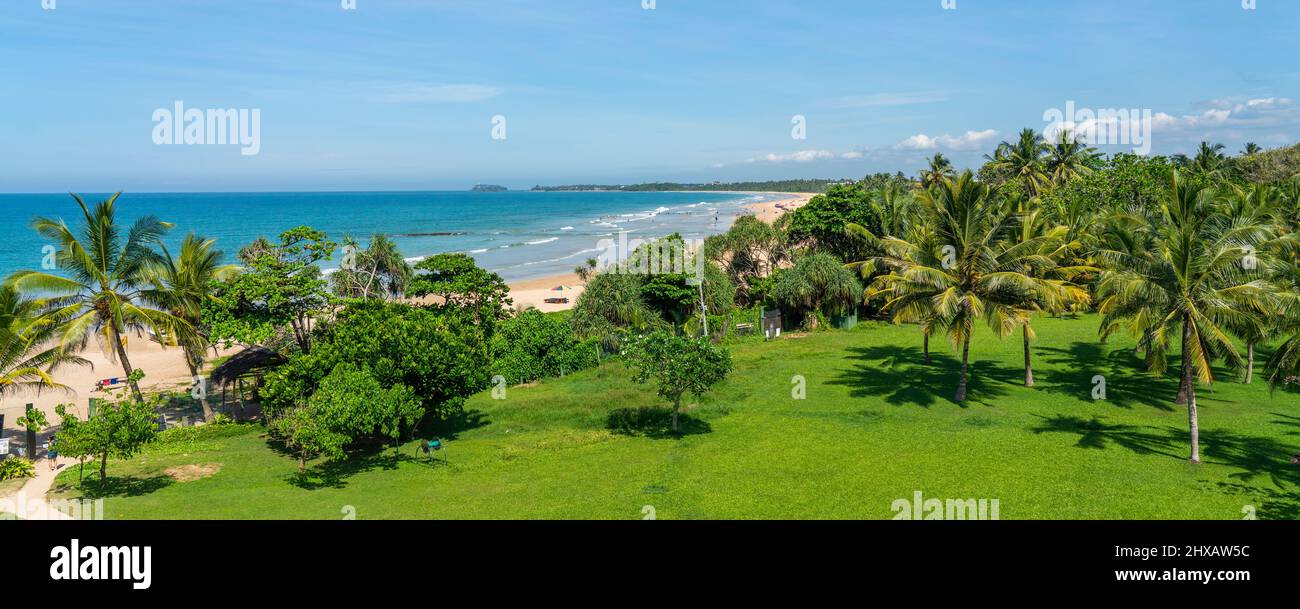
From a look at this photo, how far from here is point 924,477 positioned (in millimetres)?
17812

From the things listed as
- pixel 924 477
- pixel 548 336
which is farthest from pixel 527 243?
pixel 924 477

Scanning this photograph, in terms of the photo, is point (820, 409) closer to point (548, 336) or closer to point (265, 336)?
point (548, 336)

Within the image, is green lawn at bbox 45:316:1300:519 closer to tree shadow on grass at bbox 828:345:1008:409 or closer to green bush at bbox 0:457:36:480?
tree shadow on grass at bbox 828:345:1008:409

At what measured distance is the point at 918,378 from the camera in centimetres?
2841

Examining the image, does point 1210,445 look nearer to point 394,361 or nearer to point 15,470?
point 394,361

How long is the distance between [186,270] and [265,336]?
4.64 m

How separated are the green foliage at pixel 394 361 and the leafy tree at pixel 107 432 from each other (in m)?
4.57

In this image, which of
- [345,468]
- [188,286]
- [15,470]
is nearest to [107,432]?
[15,470]

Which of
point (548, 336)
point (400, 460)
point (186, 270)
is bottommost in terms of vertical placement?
point (400, 460)

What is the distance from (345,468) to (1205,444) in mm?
23516

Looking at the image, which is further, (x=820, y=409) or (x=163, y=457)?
(x=820, y=409)

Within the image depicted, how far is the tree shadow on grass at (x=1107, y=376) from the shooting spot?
24.4 m

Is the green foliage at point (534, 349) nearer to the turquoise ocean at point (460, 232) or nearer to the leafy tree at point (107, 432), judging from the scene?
the leafy tree at point (107, 432)

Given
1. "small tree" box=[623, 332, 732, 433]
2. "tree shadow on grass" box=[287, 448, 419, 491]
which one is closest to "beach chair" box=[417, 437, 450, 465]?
"tree shadow on grass" box=[287, 448, 419, 491]
